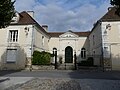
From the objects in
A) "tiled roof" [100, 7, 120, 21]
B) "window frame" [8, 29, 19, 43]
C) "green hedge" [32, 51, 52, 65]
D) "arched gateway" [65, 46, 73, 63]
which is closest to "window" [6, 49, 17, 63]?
"window frame" [8, 29, 19, 43]

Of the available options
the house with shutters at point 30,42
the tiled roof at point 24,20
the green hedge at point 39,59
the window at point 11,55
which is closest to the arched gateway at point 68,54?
the house with shutters at point 30,42

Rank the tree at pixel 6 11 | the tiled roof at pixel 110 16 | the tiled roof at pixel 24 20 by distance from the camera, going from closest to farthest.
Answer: the tree at pixel 6 11, the tiled roof at pixel 110 16, the tiled roof at pixel 24 20

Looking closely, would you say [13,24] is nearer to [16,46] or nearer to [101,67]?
[16,46]

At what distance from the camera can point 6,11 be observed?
10.7 metres

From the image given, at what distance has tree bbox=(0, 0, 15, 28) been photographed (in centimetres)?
1050

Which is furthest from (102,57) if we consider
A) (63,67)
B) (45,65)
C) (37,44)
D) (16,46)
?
(16,46)

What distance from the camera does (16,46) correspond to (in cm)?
2133

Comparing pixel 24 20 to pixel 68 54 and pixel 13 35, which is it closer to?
pixel 13 35

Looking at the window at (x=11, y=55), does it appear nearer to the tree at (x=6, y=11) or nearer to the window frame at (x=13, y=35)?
the window frame at (x=13, y=35)

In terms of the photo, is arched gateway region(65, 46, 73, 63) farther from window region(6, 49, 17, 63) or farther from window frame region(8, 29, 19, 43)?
window region(6, 49, 17, 63)

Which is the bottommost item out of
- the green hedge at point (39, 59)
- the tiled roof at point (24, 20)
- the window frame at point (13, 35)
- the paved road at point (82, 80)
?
the paved road at point (82, 80)

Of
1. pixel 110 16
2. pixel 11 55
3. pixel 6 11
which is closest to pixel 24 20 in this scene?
pixel 11 55

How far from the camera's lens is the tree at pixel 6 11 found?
10.5 metres

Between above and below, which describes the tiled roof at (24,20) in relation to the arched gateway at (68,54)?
above
